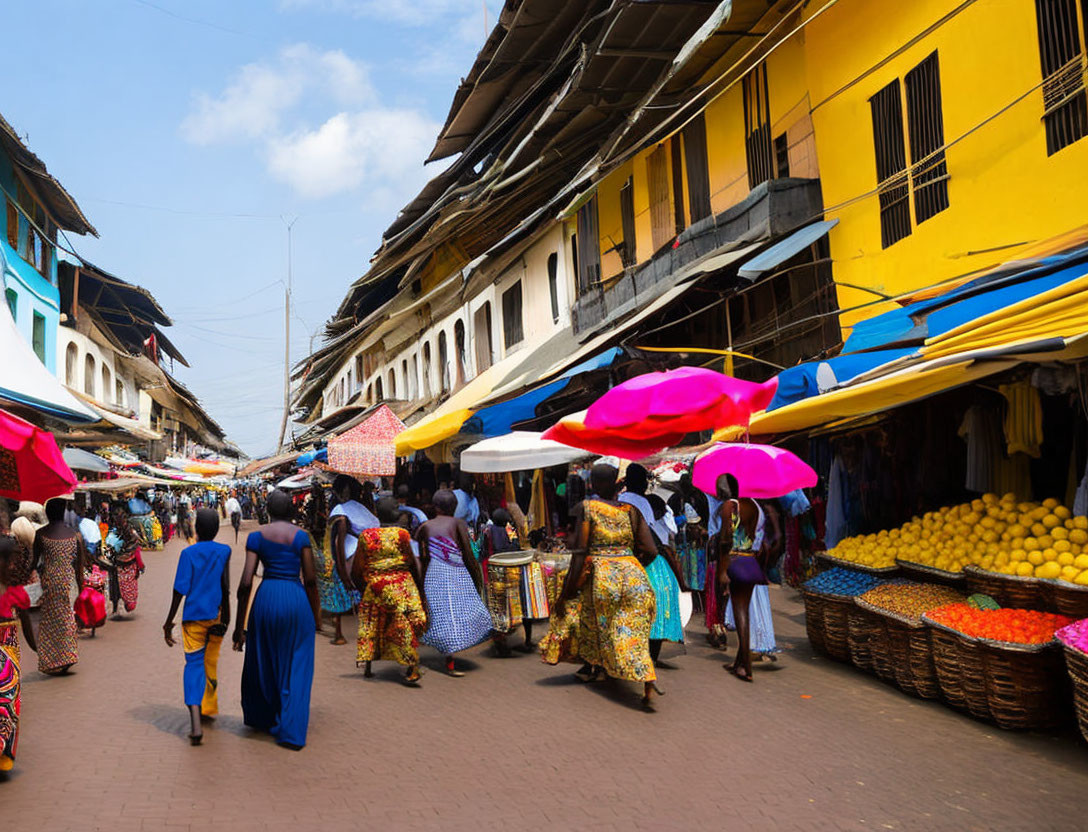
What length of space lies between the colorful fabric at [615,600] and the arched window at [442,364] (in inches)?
875

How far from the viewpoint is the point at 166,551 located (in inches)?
1167

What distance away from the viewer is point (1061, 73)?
28.1ft

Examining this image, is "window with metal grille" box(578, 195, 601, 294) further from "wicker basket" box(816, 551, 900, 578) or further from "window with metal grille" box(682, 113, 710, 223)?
"wicker basket" box(816, 551, 900, 578)

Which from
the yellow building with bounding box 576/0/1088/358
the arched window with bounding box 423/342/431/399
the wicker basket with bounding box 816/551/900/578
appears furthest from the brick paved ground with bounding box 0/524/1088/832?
the arched window with bounding box 423/342/431/399

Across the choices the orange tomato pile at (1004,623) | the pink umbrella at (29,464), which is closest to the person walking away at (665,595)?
the orange tomato pile at (1004,623)

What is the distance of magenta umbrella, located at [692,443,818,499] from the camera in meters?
7.56

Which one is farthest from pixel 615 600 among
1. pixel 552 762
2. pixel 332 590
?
pixel 332 590

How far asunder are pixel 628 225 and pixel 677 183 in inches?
78.6

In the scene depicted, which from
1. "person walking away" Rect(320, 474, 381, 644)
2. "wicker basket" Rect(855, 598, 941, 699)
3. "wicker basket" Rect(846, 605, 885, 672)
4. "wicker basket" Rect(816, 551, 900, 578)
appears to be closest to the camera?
"wicker basket" Rect(855, 598, 941, 699)

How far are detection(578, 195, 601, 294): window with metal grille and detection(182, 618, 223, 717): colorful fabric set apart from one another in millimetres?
13255

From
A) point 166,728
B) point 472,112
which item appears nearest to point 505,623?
point 166,728

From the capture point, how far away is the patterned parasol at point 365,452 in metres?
13.1

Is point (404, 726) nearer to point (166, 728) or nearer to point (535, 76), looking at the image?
point (166, 728)

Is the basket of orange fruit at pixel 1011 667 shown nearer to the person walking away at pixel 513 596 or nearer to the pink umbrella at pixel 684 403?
the pink umbrella at pixel 684 403
